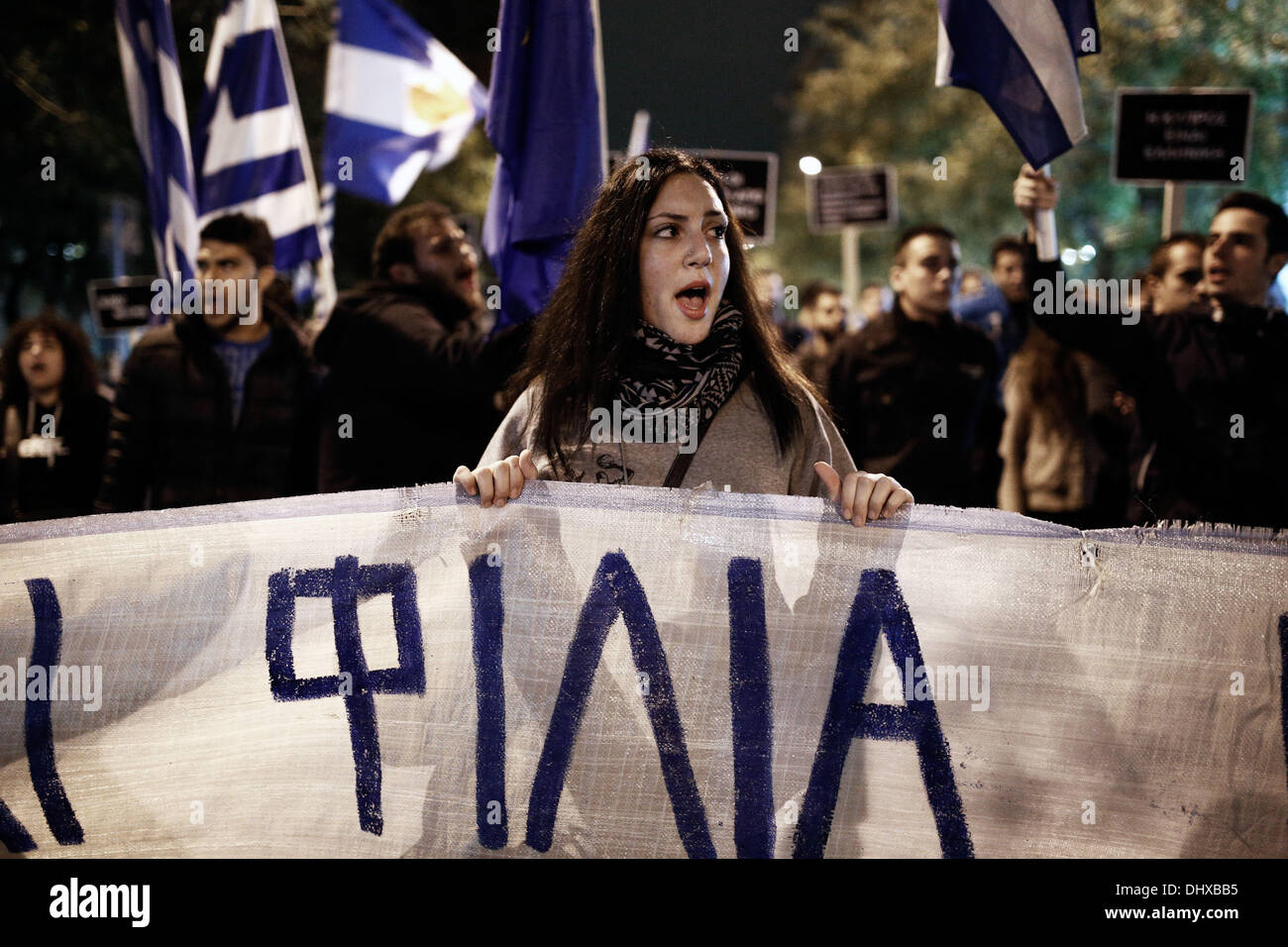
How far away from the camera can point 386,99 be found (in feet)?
25.0

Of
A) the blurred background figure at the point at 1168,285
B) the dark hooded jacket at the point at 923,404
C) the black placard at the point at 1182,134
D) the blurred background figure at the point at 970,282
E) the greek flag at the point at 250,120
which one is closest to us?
the dark hooded jacket at the point at 923,404

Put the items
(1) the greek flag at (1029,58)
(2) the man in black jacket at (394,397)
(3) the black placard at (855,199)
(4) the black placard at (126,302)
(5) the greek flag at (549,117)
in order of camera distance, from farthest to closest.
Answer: (3) the black placard at (855,199) → (4) the black placard at (126,302) → (2) the man in black jacket at (394,397) → (5) the greek flag at (549,117) → (1) the greek flag at (1029,58)

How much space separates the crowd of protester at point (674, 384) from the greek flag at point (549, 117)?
423 millimetres

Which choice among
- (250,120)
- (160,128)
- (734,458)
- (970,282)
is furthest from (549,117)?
(970,282)

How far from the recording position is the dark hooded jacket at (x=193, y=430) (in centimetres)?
528

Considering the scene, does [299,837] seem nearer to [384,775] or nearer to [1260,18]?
[384,775]

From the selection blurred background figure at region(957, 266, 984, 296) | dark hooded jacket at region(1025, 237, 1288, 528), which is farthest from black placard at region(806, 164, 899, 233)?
dark hooded jacket at region(1025, 237, 1288, 528)

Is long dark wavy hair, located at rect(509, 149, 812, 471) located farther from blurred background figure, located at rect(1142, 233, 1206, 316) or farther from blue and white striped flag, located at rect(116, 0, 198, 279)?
blue and white striped flag, located at rect(116, 0, 198, 279)

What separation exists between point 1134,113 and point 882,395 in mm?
2430

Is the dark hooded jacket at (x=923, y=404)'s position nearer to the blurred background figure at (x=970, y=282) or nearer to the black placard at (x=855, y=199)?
the blurred background figure at (x=970, y=282)

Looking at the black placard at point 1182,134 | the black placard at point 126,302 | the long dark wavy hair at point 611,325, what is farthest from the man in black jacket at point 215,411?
the black placard at point 126,302

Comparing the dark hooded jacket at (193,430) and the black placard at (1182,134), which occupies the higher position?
the black placard at (1182,134)

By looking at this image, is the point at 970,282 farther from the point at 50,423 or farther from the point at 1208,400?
the point at 50,423

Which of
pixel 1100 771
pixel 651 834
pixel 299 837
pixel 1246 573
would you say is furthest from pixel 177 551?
pixel 1246 573
